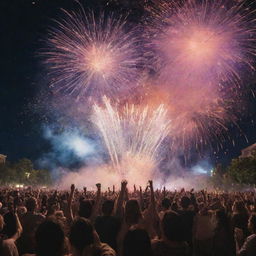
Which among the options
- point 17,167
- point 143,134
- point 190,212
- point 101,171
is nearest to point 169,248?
point 190,212

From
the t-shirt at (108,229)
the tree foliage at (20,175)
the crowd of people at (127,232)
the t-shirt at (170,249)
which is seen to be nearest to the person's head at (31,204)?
the crowd of people at (127,232)

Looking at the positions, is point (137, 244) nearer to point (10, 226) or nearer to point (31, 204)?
point (10, 226)

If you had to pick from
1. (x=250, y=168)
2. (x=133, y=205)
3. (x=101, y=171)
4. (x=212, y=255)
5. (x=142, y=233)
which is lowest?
(x=212, y=255)

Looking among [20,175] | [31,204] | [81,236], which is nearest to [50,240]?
[81,236]

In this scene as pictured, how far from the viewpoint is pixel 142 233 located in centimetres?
353

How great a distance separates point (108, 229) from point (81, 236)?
168 cm

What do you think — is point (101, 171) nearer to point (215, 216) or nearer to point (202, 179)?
point (202, 179)

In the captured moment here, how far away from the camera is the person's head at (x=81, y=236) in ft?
12.3

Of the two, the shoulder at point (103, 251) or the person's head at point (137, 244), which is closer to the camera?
the person's head at point (137, 244)

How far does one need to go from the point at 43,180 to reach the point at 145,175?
4816 centimetres

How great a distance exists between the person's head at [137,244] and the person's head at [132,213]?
5.19 feet

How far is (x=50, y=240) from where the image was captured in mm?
3355

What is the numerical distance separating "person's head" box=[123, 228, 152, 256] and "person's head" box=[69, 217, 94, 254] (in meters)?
0.47

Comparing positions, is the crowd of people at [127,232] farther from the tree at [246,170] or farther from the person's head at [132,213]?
the tree at [246,170]
